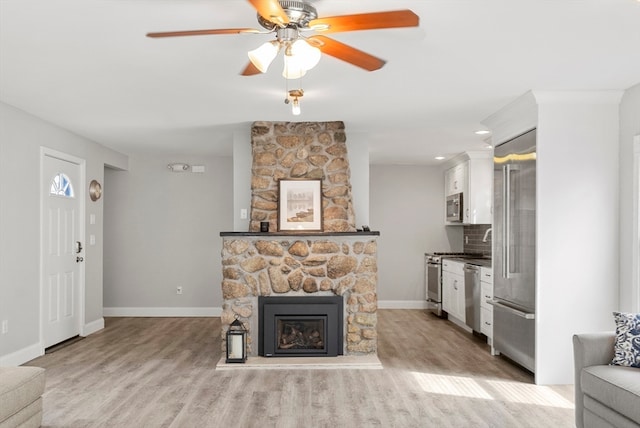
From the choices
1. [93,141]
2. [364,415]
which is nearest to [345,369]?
[364,415]

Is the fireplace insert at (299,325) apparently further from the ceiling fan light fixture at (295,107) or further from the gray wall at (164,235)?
the gray wall at (164,235)

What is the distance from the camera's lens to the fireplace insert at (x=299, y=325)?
554 centimetres

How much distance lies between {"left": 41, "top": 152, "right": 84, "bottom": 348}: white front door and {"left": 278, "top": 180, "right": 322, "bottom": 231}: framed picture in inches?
→ 96.4

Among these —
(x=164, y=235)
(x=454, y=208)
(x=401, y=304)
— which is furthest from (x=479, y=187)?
(x=164, y=235)

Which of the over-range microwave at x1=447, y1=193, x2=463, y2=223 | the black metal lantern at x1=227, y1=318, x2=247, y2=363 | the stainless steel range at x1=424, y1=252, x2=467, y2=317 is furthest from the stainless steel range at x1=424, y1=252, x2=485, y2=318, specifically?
the black metal lantern at x1=227, y1=318, x2=247, y2=363

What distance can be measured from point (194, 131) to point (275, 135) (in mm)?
1093

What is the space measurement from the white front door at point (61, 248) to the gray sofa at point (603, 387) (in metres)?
5.01

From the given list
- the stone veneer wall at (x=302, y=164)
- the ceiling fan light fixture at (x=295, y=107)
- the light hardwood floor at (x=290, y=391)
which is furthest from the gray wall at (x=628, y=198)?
the ceiling fan light fixture at (x=295, y=107)

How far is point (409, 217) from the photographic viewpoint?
926 centimetres

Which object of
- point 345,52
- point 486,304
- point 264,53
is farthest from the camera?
point 486,304

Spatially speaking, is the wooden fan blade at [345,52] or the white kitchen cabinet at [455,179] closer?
the wooden fan blade at [345,52]

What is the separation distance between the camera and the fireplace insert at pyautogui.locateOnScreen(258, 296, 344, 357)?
5.54 m

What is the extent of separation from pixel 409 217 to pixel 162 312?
13.8 ft

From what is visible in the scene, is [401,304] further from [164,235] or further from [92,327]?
[92,327]
